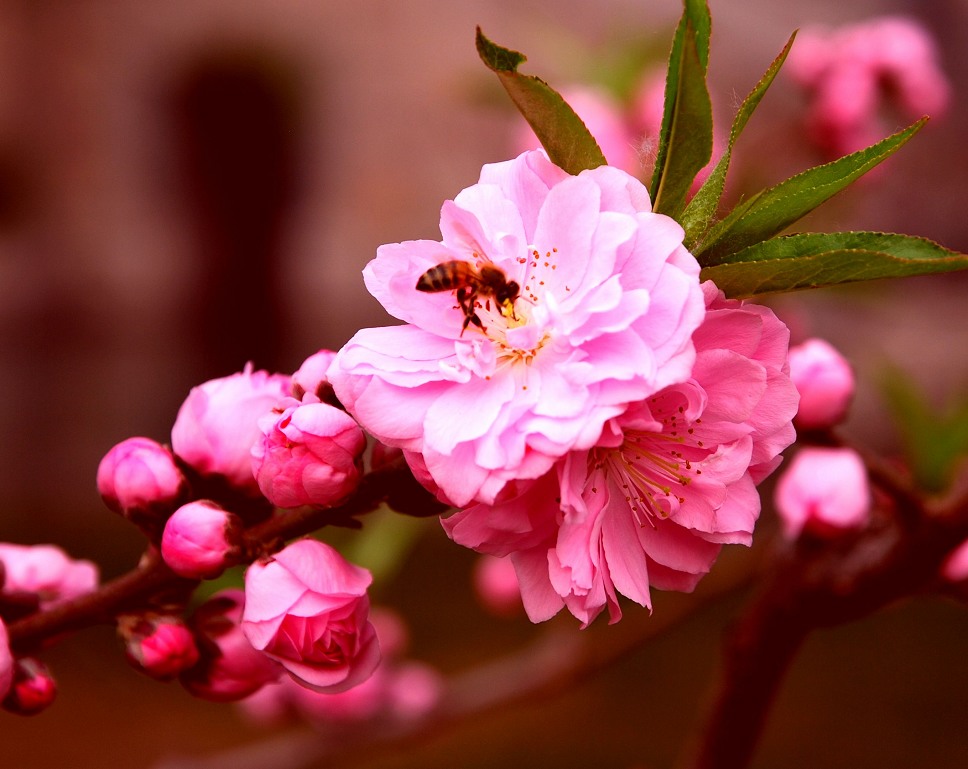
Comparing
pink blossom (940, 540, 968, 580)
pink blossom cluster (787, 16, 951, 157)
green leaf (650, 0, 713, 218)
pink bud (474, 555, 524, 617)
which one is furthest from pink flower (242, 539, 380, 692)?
pink blossom cluster (787, 16, 951, 157)

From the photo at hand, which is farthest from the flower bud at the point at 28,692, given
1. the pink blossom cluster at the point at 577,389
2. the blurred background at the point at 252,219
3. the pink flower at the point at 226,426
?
the blurred background at the point at 252,219

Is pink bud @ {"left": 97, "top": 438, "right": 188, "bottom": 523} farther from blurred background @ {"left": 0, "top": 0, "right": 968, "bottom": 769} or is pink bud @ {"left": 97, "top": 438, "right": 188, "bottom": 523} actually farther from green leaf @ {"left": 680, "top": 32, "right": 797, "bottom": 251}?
blurred background @ {"left": 0, "top": 0, "right": 968, "bottom": 769}

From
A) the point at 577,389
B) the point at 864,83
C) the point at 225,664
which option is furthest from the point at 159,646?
the point at 864,83

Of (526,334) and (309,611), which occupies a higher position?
(526,334)

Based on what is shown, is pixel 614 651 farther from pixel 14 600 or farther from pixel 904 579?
Result: pixel 14 600

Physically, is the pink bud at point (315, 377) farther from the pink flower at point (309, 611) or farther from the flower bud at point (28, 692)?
Answer: the flower bud at point (28, 692)

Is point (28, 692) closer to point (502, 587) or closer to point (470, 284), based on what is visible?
point (470, 284)
